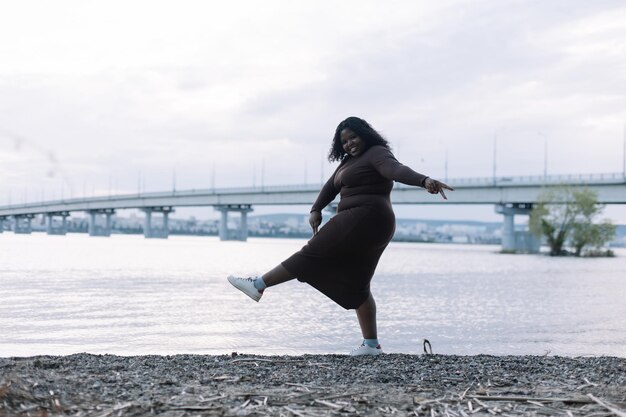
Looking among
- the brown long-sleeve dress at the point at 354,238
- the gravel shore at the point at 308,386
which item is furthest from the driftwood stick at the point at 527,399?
the brown long-sleeve dress at the point at 354,238

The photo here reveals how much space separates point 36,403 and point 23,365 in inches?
62.2

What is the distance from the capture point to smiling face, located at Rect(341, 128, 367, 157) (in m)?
7.20

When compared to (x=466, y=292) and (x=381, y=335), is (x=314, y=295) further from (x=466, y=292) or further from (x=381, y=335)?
(x=381, y=335)

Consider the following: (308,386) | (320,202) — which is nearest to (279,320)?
(320,202)

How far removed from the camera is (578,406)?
4.87 m

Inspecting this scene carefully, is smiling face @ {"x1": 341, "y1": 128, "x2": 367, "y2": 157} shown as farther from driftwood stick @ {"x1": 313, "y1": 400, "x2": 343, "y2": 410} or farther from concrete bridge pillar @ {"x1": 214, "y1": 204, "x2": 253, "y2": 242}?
concrete bridge pillar @ {"x1": 214, "y1": 204, "x2": 253, "y2": 242}

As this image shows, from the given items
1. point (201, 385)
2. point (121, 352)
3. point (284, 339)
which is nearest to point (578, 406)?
point (201, 385)

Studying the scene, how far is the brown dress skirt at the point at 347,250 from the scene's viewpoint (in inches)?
271

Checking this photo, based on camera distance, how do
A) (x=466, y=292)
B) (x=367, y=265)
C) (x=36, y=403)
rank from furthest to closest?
1. (x=466, y=292)
2. (x=367, y=265)
3. (x=36, y=403)

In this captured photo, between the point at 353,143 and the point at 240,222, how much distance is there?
109 metres

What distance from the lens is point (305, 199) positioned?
84.6 metres

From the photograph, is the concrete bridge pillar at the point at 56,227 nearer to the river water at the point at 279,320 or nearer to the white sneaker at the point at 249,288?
the river water at the point at 279,320

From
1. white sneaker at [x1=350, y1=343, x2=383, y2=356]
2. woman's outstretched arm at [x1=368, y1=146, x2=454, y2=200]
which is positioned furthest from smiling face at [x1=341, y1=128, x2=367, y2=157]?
white sneaker at [x1=350, y1=343, x2=383, y2=356]

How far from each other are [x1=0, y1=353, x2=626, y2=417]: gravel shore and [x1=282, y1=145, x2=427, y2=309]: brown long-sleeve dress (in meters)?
0.67
